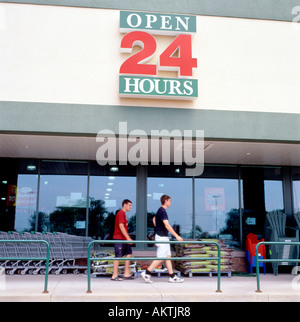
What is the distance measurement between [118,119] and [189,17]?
3.36 m

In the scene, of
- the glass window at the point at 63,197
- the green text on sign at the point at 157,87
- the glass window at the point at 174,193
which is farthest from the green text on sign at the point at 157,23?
the glass window at the point at 63,197

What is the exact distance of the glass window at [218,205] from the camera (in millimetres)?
12859

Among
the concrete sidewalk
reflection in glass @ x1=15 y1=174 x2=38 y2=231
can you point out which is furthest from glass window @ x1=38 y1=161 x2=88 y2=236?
the concrete sidewalk

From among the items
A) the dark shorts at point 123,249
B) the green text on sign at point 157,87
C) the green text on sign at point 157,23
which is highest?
the green text on sign at point 157,23

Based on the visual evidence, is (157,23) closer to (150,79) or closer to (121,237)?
(150,79)

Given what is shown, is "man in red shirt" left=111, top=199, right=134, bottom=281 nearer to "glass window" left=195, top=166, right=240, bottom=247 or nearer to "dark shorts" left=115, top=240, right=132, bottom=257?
"dark shorts" left=115, top=240, right=132, bottom=257

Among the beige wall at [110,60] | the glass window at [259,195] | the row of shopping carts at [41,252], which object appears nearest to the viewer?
the beige wall at [110,60]

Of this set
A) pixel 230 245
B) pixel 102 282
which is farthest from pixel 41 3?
pixel 230 245

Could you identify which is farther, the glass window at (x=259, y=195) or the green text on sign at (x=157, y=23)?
the glass window at (x=259, y=195)

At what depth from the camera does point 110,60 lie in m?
9.81

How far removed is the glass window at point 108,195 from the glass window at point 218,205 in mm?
2224

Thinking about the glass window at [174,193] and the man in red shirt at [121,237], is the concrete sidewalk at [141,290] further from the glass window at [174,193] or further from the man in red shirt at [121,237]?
the glass window at [174,193]

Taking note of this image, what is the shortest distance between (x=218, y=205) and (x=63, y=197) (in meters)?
5.23

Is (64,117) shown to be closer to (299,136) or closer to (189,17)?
(189,17)
